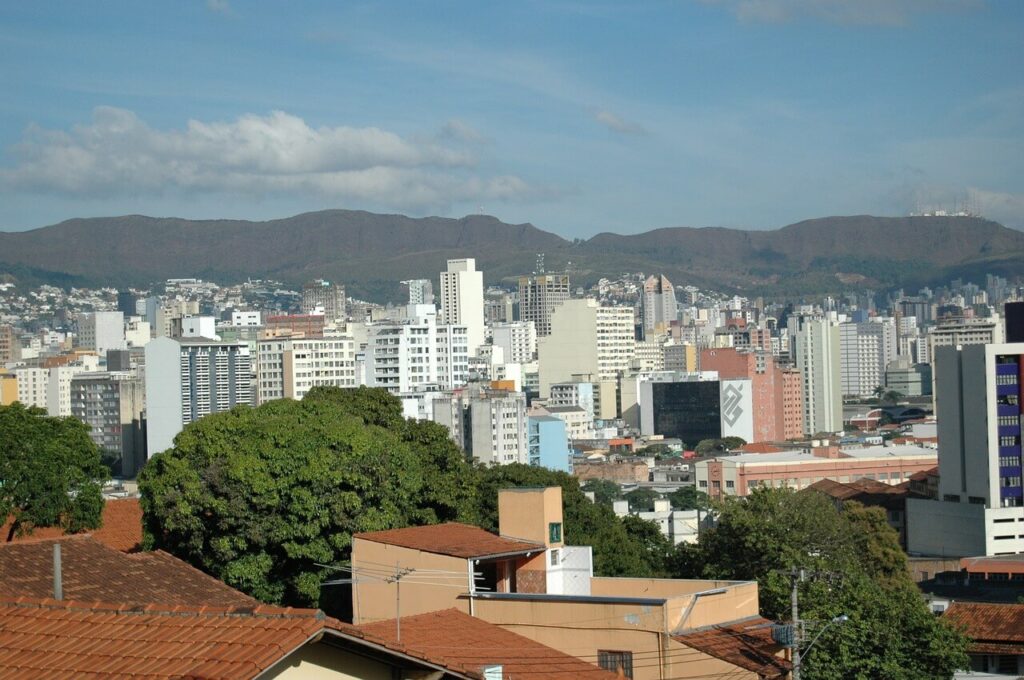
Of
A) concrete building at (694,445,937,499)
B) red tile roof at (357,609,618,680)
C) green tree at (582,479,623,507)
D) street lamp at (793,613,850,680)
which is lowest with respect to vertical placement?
green tree at (582,479,623,507)

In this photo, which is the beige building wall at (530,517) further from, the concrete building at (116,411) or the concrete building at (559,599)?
the concrete building at (116,411)

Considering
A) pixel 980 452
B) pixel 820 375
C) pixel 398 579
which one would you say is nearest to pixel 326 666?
pixel 398 579

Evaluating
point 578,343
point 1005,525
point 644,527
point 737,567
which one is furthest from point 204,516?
point 578,343

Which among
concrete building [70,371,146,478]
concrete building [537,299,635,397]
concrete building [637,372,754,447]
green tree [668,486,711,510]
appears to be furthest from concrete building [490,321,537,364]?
green tree [668,486,711,510]

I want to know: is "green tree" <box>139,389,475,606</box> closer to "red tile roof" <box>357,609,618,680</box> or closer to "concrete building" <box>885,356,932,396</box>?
"red tile roof" <box>357,609,618,680</box>

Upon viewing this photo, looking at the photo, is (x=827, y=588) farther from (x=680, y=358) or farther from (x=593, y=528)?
(x=680, y=358)

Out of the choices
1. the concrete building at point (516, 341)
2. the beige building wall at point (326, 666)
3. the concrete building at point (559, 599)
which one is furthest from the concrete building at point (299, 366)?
the beige building wall at point (326, 666)

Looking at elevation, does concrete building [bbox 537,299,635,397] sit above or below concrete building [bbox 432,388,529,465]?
above

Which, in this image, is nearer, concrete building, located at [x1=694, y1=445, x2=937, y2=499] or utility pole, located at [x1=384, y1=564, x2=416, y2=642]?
utility pole, located at [x1=384, y1=564, x2=416, y2=642]
